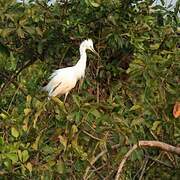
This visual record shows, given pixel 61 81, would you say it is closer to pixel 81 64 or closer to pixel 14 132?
pixel 81 64

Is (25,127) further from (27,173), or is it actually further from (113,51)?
(113,51)

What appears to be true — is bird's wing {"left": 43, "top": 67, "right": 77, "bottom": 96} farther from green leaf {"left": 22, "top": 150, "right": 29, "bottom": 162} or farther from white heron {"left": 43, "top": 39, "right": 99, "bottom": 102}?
green leaf {"left": 22, "top": 150, "right": 29, "bottom": 162}

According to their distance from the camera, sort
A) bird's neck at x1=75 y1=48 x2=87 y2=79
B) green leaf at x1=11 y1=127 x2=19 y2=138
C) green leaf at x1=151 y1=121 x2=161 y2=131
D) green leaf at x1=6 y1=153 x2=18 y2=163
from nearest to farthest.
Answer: green leaf at x1=6 y1=153 x2=18 y2=163
green leaf at x1=11 y1=127 x2=19 y2=138
green leaf at x1=151 y1=121 x2=161 y2=131
bird's neck at x1=75 y1=48 x2=87 y2=79

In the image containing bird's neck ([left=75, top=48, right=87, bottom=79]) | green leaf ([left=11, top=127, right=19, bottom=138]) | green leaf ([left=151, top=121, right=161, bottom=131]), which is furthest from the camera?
bird's neck ([left=75, top=48, right=87, bottom=79])

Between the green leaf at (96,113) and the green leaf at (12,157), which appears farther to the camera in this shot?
the green leaf at (96,113)

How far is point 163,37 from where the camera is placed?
3986 mm

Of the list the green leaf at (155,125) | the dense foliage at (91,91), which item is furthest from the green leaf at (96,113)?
the green leaf at (155,125)

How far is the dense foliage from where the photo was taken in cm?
285

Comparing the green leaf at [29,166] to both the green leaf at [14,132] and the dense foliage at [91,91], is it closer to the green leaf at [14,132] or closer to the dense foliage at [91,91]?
the dense foliage at [91,91]

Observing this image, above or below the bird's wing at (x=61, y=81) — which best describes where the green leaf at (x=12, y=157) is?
above

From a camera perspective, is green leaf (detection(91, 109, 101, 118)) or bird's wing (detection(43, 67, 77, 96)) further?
bird's wing (detection(43, 67, 77, 96))

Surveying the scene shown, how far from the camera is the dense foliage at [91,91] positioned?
285 cm

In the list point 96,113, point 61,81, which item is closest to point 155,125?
point 96,113

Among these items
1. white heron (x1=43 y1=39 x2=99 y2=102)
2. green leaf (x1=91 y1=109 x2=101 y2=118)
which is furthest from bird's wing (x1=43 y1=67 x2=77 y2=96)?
green leaf (x1=91 y1=109 x2=101 y2=118)
